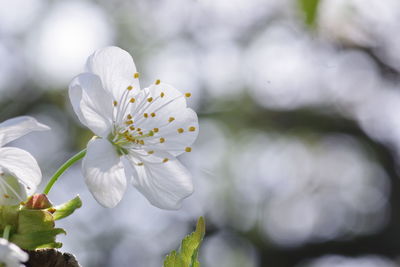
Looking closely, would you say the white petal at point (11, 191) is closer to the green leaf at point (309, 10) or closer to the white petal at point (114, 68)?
the white petal at point (114, 68)

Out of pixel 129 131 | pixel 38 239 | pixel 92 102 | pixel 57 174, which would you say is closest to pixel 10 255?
pixel 38 239

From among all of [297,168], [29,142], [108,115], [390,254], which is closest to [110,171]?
[108,115]

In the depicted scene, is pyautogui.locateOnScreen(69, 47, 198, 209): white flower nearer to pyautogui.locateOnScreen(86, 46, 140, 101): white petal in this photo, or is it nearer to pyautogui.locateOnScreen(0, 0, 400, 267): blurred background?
pyautogui.locateOnScreen(86, 46, 140, 101): white petal

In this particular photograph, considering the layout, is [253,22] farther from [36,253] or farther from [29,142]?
[36,253]

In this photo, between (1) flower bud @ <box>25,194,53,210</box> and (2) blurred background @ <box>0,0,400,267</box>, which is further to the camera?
(2) blurred background @ <box>0,0,400,267</box>

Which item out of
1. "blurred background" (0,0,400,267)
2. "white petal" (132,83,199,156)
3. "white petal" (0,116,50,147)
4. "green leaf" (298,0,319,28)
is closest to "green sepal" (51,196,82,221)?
"white petal" (0,116,50,147)
